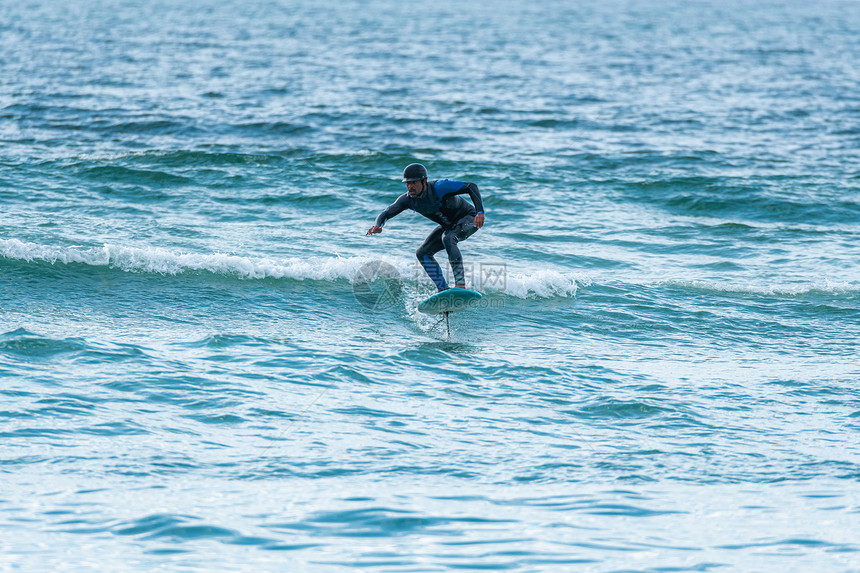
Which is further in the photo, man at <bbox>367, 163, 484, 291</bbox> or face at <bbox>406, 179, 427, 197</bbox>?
man at <bbox>367, 163, 484, 291</bbox>

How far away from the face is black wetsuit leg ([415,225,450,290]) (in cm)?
77

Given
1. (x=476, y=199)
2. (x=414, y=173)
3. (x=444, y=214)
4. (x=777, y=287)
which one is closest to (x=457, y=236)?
(x=444, y=214)

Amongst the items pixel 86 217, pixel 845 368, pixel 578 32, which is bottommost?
pixel 845 368

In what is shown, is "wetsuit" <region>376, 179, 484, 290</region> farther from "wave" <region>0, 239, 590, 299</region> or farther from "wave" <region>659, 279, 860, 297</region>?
"wave" <region>659, 279, 860, 297</region>

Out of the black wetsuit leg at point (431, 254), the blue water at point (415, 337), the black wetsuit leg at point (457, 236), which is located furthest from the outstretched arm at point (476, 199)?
the blue water at point (415, 337)

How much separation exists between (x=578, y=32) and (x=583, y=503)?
66446 millimetres

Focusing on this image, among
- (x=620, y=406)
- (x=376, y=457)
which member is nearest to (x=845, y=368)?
(x=620, y=406)

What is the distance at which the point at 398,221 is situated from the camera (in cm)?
1950

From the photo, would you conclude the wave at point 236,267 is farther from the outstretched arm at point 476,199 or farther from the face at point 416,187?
the face at point 416,187

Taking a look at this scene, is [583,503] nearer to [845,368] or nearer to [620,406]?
[620,406]

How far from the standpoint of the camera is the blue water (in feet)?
21.9

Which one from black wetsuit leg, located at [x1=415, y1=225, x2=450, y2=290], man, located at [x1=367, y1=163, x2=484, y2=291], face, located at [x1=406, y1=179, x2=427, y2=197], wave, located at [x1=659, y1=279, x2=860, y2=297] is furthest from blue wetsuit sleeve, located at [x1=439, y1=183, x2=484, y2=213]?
wave, located at [x1=659, y1=279, x2=860, y2=297]

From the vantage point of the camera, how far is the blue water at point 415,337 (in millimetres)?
6660

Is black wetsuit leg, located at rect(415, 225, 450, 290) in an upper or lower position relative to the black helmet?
lower
